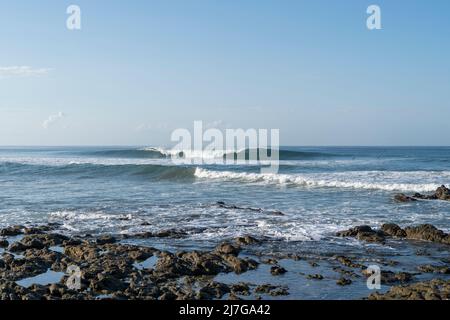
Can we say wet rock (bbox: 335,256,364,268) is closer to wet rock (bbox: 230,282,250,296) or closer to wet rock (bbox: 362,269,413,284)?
wet rock (bbox: 362,269,413,284)

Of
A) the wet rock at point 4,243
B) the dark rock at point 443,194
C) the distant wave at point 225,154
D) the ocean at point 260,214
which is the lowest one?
the ocean at point 260,214

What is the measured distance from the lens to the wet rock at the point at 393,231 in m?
Answer: 11.8

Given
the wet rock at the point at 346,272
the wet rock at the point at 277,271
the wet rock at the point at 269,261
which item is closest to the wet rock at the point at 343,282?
the wet rock at the point at 346,272

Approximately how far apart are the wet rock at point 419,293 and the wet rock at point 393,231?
4644 millimetres

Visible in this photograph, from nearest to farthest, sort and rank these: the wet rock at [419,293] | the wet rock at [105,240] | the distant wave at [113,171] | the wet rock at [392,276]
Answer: the wet rock at [419,293] → the wet rock at [392,276] → the wet rock at [105,240] → the distant wave at [113,171]

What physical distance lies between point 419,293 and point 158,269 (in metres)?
4.48

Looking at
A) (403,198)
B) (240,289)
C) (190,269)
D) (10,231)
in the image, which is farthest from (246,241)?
(403,198)

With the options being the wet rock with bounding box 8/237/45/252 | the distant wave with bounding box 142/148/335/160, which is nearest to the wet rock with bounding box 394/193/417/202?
the wet rock with bounding box 8/237/45/252

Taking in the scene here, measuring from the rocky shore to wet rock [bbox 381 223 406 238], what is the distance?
4cm

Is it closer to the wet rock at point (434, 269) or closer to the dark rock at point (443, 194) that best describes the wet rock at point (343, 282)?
the wet rock at point (434, 269)

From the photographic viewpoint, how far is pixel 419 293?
6773 mm

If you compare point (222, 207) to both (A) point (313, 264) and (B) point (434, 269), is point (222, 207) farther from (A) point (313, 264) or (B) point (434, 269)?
(B) point (434, 269)

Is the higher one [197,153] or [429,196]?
[197,153]

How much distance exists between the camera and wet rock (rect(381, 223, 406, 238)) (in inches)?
465
